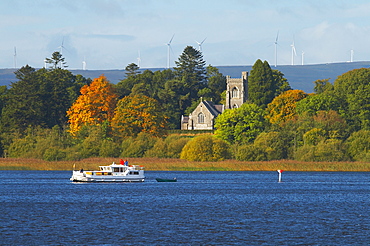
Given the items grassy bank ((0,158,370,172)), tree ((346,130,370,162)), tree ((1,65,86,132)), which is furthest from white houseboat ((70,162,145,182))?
tree ((1,65,86,132))

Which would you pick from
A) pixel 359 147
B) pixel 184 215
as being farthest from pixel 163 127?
pixel 184 215

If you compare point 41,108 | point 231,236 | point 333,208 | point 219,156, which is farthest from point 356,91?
point 231,236

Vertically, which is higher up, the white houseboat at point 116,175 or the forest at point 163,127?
the forest at point 163,127

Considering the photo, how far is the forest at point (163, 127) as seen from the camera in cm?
13312

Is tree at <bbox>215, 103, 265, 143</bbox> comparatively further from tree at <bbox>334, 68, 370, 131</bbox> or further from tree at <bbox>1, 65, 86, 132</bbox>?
tree at <bbox>1, 65, 86, 132</bbox>

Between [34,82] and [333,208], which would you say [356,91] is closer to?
[34,82]

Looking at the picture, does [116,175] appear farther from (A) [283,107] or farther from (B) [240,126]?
(A) [283,107]

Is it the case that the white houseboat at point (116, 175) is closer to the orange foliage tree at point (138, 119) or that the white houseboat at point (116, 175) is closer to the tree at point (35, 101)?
the orange foliage tree at point (138, 119)

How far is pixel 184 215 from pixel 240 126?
88937 mm

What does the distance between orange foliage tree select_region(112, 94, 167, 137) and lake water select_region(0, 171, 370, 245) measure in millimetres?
52865

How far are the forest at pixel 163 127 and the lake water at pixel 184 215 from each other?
36.5m

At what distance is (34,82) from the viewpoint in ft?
561

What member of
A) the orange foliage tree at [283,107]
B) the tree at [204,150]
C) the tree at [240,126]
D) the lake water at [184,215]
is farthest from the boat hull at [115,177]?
the orange foliage tree at [283,107]

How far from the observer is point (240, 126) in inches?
5896
